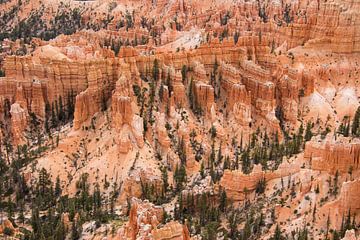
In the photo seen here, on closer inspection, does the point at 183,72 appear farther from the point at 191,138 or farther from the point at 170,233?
the point at 170,233

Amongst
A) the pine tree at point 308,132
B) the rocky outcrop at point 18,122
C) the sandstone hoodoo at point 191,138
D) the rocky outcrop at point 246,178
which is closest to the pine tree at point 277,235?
the sandstone hoodoo at point 191,138

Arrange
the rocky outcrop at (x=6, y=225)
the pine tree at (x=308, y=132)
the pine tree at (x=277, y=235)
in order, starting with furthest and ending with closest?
1. the pine tree at (x=308, y=132)
2. the rocky outcrop at (x=6, y=225)
3. the pine tree at (x=277, y=235)

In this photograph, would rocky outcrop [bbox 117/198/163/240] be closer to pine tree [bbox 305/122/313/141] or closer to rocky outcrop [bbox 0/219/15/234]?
rocky outcrop [bbox 0/219/15/234]

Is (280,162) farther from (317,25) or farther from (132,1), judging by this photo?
(132,1)

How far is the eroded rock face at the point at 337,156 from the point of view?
143 ft

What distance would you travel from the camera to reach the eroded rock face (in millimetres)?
43469

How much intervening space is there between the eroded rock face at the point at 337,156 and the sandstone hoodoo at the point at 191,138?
88 millimetres

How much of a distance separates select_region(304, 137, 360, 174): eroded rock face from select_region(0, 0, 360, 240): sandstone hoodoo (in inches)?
3.5

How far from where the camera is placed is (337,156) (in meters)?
43.7

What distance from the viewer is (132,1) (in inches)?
5157

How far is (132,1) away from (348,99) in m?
73.9

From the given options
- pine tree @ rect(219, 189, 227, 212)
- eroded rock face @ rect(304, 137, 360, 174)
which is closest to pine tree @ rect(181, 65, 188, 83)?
pine tree @ rect(219, 189, 227, 212)

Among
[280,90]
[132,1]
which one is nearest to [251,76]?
[280,90]

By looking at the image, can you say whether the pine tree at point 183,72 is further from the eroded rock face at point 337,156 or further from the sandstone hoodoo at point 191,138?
the eroded rock face at point 337,156
